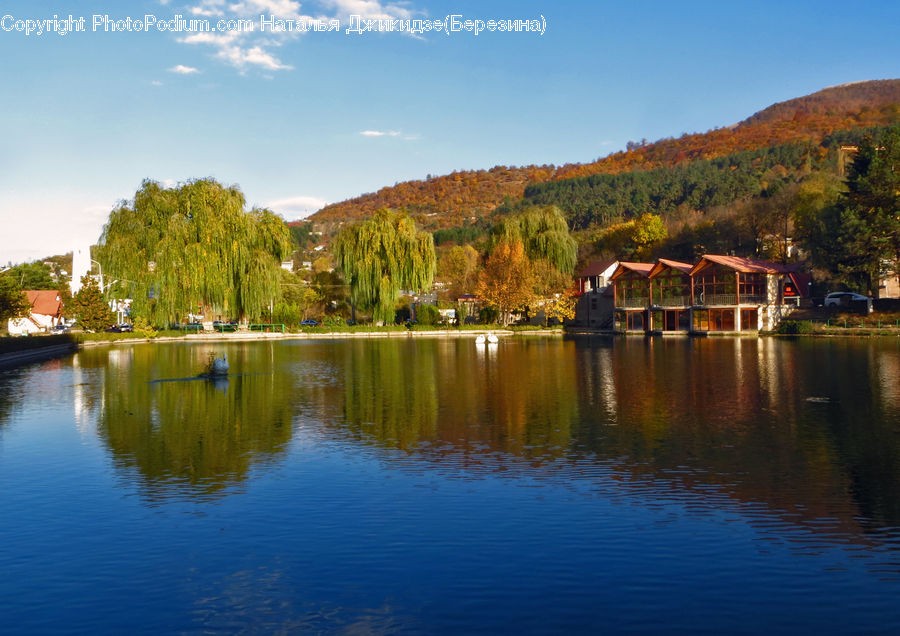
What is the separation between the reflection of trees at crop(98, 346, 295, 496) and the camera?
12.0m

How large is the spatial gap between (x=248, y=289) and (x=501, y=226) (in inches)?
1167

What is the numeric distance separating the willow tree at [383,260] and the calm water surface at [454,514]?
41535mm

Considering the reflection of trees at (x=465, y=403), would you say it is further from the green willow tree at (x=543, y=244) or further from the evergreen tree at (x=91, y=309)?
the green willow tree at (x=543, y=244)

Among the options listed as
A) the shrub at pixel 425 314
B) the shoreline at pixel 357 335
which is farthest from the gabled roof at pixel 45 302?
the shrub at pixel 425 314

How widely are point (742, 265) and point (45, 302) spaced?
75.2m

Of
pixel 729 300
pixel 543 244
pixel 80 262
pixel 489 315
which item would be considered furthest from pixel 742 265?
pixel 80 262

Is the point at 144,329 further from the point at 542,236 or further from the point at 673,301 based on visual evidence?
the point at 673,301

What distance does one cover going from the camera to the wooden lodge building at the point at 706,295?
60719 mm

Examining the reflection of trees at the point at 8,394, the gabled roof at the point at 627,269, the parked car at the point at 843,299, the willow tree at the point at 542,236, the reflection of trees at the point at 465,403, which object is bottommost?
the reflection of trees at the point at 465,403

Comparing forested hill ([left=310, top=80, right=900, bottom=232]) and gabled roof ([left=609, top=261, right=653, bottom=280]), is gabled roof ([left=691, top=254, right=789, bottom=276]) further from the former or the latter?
forested hill ([left=310, top=80, right=900, bottom=232])

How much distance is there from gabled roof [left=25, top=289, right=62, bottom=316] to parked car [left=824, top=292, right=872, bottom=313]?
8102cm

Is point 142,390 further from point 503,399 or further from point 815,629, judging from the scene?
point 815,629

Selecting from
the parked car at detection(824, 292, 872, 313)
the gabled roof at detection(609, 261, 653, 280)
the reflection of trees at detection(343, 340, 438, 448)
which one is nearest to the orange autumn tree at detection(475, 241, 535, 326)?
the gabled roof at detection(609, 261, 653, 280)

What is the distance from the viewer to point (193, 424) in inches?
647
